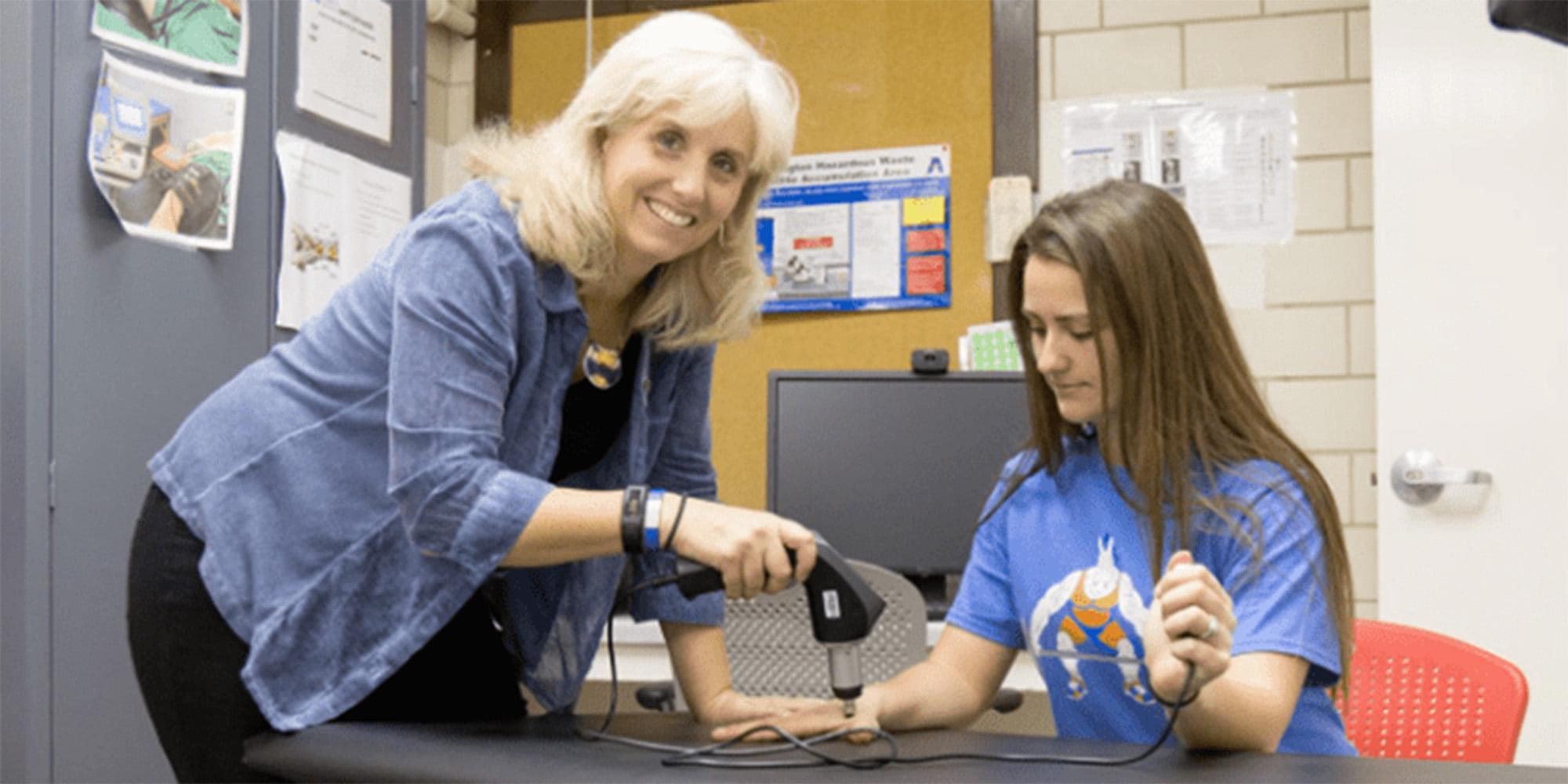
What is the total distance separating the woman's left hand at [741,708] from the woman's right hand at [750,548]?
170mm

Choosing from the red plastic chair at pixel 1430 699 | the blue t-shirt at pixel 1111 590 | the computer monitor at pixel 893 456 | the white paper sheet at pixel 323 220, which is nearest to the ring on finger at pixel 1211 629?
the blue t-shirt at pixel 1111 590

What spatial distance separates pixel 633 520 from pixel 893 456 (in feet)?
4.49

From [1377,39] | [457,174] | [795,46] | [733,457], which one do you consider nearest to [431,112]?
[457,174]

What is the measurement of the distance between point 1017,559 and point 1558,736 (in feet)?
4.24

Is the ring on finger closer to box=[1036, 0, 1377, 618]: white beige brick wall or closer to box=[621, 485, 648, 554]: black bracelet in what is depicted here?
box=[621, 485, 648, 554]: black bracelet

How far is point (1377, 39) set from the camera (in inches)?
93.1

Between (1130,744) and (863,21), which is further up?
(863,21)

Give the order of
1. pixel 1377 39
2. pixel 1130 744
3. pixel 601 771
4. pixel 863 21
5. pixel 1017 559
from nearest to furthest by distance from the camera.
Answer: pixel 601 771 → pixel 1130 744 → pixel 1017 559 → pixel 1377 39 → pixel 863 21

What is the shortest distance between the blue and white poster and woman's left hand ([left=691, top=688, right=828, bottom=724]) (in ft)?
5.30

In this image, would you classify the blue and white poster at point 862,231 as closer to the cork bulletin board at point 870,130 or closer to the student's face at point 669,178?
the cork bulletin board at point 870,130

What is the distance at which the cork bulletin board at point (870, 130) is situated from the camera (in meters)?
2.81

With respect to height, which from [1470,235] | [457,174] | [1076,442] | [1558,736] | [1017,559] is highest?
[457,174]

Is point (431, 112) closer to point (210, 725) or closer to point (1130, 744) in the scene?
point (210, 725)

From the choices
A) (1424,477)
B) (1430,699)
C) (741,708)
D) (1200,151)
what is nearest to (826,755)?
(741,708)
